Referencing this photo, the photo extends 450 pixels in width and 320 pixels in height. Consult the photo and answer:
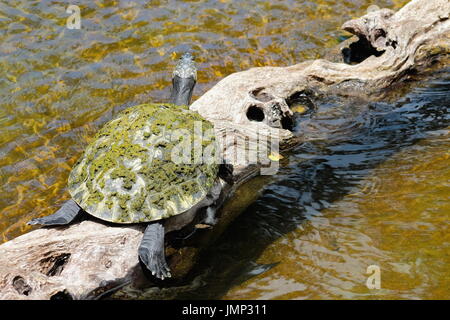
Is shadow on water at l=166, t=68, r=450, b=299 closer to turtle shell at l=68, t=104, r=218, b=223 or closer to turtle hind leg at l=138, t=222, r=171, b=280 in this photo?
turtle hind leg at l=138, t=222, r=171, b=280

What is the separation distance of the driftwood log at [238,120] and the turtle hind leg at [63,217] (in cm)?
5

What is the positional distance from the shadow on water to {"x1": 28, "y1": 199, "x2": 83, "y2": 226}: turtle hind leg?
0.84m

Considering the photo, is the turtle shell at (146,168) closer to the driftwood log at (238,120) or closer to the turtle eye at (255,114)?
the driftwood log at (238,120)

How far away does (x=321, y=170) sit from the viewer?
4285 millimetres

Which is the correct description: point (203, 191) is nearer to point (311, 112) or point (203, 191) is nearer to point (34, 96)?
point (311, 112)

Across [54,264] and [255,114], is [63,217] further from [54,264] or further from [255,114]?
[255,114]

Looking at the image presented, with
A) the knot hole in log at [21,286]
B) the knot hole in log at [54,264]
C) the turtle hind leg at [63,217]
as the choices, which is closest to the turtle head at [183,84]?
the turtle hind leg at [63,217]

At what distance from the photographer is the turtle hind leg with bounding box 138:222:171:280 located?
2.91m

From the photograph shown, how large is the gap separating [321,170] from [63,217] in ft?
7.27

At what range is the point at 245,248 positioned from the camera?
3.50m

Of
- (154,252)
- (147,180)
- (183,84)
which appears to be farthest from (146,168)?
(183,84)

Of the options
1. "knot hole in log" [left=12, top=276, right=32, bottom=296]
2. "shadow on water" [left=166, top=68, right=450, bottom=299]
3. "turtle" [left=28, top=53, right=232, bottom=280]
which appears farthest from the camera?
"shadow on water" [left=166, top=68, right=450, bottom=299]

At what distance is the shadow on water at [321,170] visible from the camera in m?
3.35

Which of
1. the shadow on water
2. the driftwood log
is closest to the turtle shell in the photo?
the driftwood log
